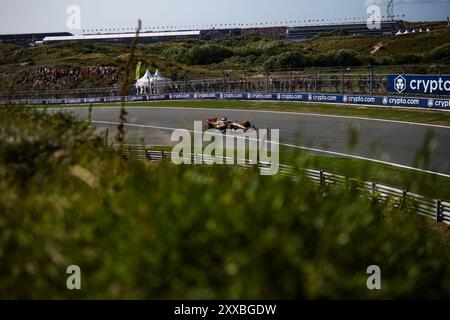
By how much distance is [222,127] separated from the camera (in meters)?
34.5

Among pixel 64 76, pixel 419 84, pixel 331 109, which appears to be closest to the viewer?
pixel 419 84

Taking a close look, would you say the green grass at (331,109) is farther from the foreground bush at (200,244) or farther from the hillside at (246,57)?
the foreground bush at (200,244)

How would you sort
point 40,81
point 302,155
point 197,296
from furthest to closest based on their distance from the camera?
1. point 40,81
2. point 302,155
3. point 197,296

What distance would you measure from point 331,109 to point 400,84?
6228 mm

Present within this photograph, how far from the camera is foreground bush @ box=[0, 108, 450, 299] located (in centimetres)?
473

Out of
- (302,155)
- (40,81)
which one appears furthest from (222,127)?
(40,81)

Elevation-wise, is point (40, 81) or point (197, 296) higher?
point (40, 81)

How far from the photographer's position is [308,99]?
156ft

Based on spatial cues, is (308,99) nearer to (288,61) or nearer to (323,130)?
(323,130)

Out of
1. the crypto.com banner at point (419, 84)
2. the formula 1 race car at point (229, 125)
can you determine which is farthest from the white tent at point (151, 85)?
the crypto.com banner at point (419, 84)

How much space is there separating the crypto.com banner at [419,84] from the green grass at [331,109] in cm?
168

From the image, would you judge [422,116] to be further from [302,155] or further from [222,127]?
[302,155]

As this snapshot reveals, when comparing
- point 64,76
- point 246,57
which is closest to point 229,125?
point 64,76

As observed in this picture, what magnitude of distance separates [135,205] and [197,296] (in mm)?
1221
